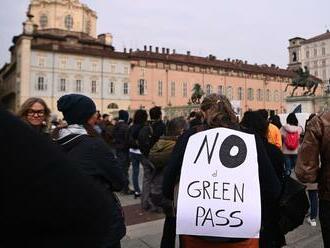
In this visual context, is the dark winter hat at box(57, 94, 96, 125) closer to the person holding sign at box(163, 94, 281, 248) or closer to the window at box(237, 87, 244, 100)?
the person holding sign at box(163, 94, 281, 248)

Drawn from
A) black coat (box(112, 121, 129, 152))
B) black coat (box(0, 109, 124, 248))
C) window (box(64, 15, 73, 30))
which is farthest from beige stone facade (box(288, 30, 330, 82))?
black coat (box(0, 109, 124, 248))

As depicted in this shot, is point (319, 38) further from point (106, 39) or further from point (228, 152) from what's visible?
point (228, 152)

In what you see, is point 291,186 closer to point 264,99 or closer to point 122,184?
point 122,184

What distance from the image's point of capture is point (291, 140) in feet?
31.3

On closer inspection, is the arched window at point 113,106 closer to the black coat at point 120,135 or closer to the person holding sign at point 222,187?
the black coat at point 120,135

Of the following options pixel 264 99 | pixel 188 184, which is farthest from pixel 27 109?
pixel 264 99

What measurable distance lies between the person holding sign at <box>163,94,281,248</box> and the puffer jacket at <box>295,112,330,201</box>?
0.81 metres

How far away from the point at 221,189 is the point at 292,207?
1031mm

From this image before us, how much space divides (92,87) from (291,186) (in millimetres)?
60132

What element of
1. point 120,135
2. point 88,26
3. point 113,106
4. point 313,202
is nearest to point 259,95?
point 113,106

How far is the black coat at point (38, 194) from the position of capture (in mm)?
898

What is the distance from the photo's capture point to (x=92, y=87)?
204ft

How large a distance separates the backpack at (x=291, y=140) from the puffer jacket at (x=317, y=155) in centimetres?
608

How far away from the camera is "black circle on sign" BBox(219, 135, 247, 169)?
8.66ft
